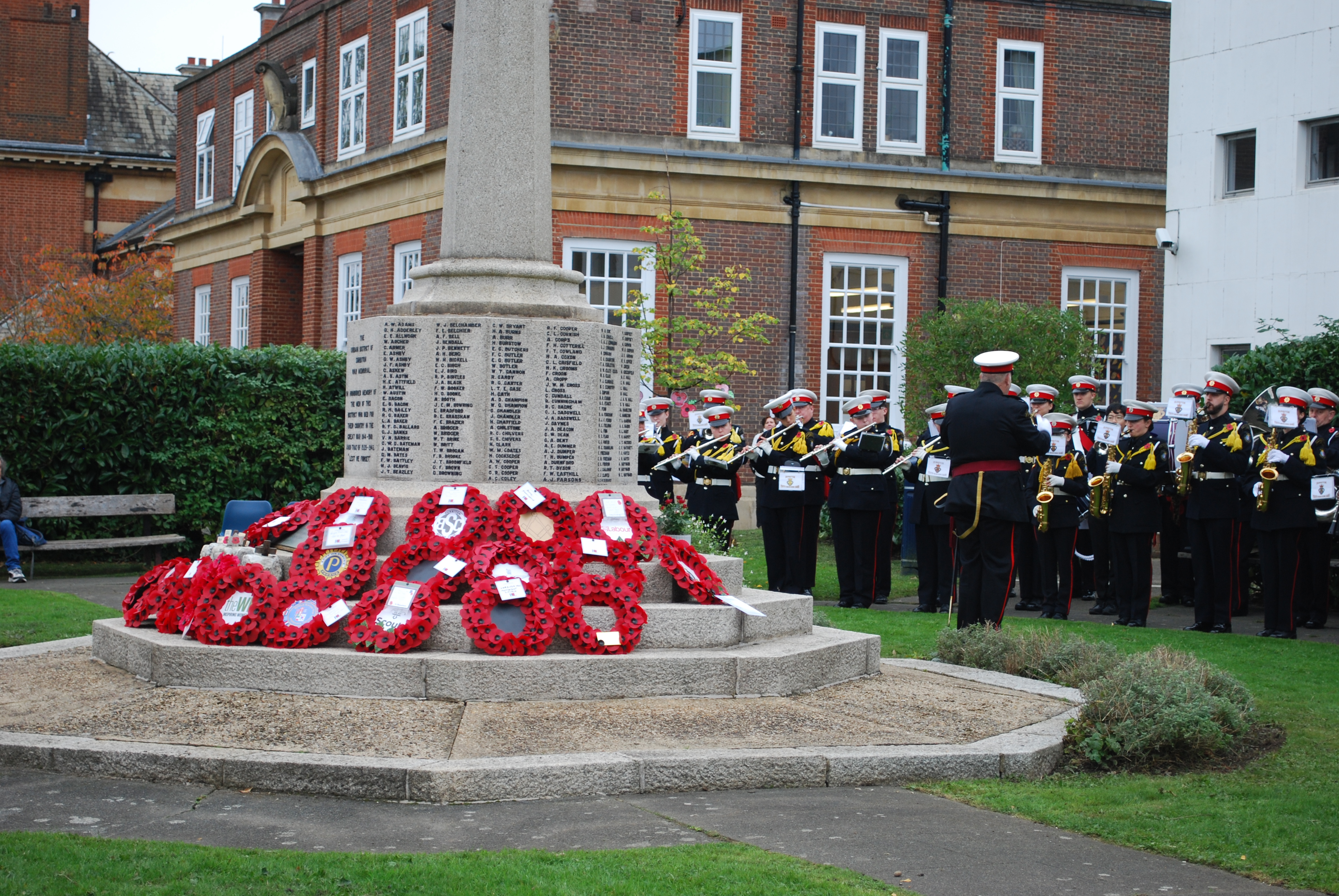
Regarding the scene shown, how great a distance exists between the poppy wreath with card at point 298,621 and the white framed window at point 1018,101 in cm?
1991

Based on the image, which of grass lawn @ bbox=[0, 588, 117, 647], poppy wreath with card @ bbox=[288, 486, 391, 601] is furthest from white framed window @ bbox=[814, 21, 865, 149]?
poppy wreath with card @ bbox=[288, 486, 391, 601]

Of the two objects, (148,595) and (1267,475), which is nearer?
(148,595)

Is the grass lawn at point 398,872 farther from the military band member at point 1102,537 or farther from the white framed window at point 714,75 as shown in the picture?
the white framed window at point 714,75

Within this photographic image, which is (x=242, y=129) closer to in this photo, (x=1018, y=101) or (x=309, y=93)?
(x=309, y=93)

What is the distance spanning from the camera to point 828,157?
24.4 m

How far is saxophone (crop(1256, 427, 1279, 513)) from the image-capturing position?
12.7 meters

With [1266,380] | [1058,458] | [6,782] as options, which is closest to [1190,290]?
[1266,380]

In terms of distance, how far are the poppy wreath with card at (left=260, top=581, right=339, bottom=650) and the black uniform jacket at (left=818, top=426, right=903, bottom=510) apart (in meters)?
7.06

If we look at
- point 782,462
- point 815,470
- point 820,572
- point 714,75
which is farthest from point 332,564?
point 714,75

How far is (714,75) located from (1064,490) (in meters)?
12.1

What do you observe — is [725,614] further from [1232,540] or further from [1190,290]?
[1190,290]

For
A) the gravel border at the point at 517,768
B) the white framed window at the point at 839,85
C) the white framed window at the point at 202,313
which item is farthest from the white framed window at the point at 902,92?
the gravel border at the point at 517,768

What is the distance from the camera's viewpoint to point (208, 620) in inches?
319

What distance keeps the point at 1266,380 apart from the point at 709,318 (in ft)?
32.2
